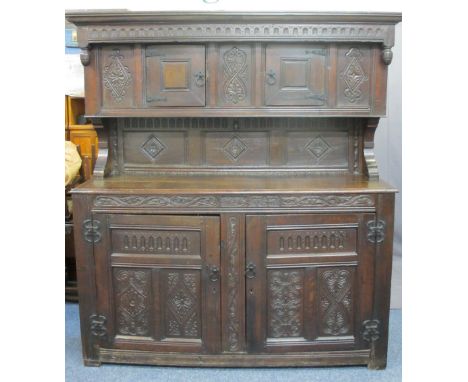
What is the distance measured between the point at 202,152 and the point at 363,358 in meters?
1.36

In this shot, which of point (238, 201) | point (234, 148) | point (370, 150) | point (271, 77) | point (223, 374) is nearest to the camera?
point (238, 201)

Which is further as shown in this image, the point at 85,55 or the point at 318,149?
the point at 318,149

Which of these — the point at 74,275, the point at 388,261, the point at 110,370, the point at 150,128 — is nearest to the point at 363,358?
the point at 388,261

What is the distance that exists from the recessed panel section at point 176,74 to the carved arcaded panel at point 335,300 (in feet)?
3.81

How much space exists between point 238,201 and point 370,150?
0.82 metres

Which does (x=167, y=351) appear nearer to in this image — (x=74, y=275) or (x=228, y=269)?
(x=228, y=269)

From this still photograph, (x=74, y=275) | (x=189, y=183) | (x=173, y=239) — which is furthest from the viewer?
(x=74, y=275)

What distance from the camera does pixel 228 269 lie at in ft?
7.06

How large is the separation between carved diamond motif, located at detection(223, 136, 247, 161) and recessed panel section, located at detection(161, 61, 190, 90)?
406mm

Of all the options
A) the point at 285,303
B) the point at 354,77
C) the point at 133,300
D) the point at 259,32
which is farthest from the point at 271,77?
the point at 133,300

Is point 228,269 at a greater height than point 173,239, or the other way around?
point 173,239

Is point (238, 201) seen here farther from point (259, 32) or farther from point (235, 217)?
point (259, 32)

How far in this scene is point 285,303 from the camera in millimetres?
2172

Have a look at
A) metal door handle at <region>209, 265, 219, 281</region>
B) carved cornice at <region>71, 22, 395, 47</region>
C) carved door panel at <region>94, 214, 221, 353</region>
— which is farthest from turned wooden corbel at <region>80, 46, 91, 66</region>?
metal door handle at <region>209, 265, 219, 281</region>
